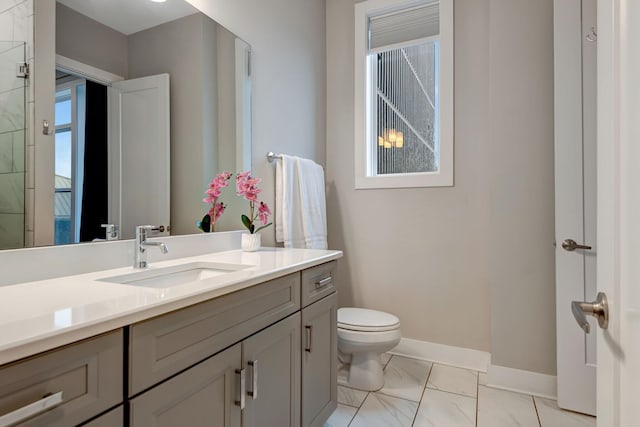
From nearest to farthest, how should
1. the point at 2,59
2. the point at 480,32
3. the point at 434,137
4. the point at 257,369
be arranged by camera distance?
the point at 2,59, the point at 257,369, the point at 480,32, the point at 434,137

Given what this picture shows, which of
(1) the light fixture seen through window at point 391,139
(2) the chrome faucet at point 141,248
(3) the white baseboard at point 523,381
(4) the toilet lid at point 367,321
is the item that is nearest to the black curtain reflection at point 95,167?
(2) the chrome faucet at point 141,248

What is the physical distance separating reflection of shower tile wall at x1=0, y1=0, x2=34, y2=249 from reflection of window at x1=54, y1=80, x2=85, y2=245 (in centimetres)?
8

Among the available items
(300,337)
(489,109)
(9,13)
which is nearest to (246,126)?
(9,13)

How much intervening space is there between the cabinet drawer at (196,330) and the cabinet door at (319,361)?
0.82ft

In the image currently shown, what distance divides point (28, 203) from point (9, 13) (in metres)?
0.54

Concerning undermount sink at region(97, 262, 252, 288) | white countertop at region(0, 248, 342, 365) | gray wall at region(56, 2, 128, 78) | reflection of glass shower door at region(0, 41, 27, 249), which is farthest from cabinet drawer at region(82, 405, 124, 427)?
gray wall at region(56, 2, 128, 78)

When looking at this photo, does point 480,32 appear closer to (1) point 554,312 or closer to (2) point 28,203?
(1) point 554,312

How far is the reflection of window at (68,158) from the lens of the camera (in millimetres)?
1091

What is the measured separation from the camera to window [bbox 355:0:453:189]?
237 cm

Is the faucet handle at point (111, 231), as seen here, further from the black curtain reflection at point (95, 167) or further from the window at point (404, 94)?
the window at point (404, 94)

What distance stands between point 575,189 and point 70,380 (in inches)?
83.6

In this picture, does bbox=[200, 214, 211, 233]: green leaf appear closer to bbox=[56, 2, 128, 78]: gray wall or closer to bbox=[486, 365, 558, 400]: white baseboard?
bbox=[56, 2, 128, 78]: gray wall

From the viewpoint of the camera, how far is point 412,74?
255 cm

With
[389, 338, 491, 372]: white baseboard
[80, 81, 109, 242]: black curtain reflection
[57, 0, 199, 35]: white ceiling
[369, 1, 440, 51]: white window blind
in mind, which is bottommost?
[389, 338, 491, 372]: white baseboard
